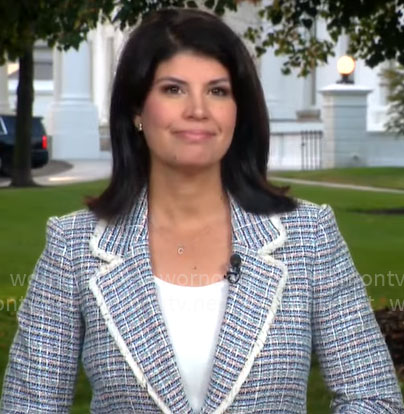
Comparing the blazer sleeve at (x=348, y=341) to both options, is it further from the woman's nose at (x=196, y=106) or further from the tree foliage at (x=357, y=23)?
the tree foliage at (x=357, y=23)

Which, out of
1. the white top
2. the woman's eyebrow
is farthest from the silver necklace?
the woman's eyebrow

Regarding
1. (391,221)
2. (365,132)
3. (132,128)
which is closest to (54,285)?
(132,128)

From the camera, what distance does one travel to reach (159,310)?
3.01m

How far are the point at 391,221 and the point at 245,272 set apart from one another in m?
15.9

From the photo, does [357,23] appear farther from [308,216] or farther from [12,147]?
[12,147]

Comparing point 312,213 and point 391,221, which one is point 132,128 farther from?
point 391,221

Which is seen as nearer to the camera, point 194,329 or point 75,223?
point 194,329

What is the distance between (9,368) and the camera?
3168 millimetres

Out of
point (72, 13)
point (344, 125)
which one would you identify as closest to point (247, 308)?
point (72, 13)

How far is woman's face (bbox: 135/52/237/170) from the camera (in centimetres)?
302

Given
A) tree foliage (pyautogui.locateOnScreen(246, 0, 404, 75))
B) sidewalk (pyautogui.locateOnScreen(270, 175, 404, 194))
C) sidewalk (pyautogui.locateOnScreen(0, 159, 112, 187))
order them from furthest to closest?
sidewalk (pyautogui.locateOnScreen(0, 159, 112, 187)), sidewalk (pyautogui.locateOnScreen(270, 175, 404, 194)), tree foliage (pyautogui.locateOnScreen(246, 0, 404, 75))

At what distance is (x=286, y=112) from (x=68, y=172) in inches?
397

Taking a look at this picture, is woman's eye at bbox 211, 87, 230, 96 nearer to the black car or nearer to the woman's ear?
the woman's ear

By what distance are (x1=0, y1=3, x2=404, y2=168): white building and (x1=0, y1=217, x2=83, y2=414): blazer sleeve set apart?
2905 centimetres
